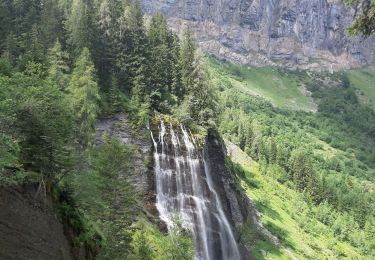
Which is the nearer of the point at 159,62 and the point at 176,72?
the point at 159,62

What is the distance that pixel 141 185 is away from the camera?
5775 centimetres

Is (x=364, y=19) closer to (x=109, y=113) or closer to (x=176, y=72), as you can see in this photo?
(x=109, y=113)

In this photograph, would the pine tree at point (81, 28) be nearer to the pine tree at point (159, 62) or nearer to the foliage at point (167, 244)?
the pine tree at point (159, 62)

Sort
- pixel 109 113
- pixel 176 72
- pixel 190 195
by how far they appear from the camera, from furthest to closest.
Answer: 1. pixel 176 72
2. pixel 109 113
3. pixel 190 195

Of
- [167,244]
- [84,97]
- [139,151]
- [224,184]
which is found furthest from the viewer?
[224,184]

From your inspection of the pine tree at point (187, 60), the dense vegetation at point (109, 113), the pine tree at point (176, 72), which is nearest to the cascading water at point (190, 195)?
the dense vegetation at point (109, 113)

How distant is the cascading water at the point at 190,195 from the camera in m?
58.9

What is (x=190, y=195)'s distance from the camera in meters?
61.3

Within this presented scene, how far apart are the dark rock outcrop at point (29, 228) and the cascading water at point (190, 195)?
28.3 m

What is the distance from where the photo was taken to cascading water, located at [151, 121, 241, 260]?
193ft

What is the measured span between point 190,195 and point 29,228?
1457 inches

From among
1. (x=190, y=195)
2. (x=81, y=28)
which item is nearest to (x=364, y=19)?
(x=190, y=195)

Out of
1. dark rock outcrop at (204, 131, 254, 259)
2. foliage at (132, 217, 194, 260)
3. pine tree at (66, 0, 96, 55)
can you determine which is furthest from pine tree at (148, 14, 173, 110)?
foliage at (132, 217, 194, 260)

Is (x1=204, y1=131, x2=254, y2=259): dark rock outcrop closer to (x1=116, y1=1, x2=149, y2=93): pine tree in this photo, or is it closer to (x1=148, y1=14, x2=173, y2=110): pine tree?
(x1=148, y1=14, x2=173, y2=110): pine tree
